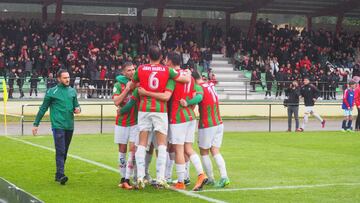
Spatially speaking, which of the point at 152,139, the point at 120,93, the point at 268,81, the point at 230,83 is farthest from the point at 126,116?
the point at 230,83

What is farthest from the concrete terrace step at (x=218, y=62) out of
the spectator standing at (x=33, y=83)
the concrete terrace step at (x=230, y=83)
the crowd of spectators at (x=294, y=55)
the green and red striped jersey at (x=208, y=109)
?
the green and red striped jersey at (x=208, y=109)

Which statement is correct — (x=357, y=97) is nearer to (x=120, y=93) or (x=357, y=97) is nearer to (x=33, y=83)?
(x=33, y=83)

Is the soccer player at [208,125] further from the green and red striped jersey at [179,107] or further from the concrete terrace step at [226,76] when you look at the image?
the concrete terrace step at [226,76]

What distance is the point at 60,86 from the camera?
1245 cm

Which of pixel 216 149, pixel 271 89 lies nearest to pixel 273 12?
pixel 271 89

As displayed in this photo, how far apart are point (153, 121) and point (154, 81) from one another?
24.2 inches

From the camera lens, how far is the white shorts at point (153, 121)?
36.3ft

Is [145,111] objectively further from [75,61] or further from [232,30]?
[232,30]

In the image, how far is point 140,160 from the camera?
437 inches

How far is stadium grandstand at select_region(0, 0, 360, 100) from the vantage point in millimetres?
38000

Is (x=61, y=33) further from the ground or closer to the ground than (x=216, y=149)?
further from the ground

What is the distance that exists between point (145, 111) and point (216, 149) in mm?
1708

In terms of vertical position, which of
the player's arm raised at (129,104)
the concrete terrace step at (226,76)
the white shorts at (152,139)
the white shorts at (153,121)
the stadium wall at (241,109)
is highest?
the player's arm raised at (129,104)

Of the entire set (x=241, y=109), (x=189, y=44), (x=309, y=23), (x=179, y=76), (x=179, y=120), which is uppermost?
(x=309, y=23)
